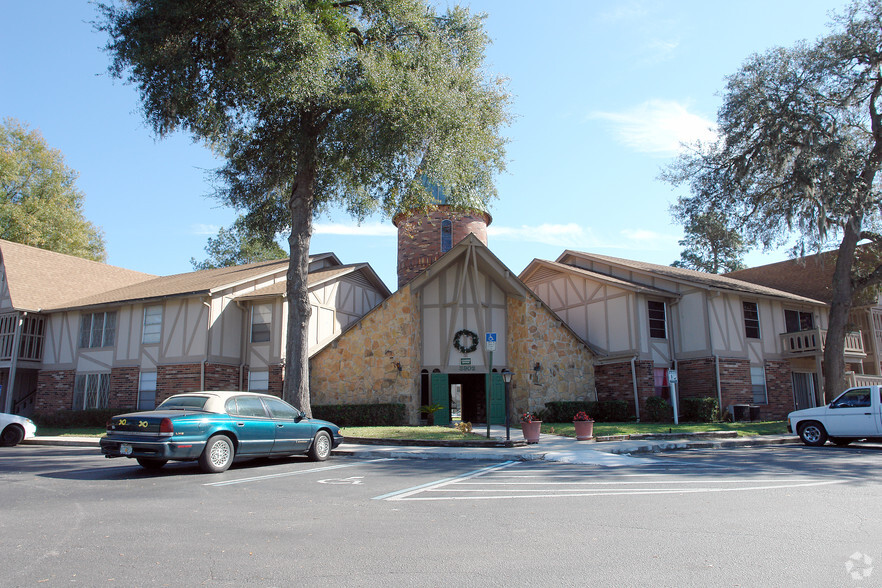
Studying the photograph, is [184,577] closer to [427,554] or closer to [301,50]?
[427,554]

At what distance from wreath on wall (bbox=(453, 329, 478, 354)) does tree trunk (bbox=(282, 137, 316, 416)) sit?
8764 millimetres

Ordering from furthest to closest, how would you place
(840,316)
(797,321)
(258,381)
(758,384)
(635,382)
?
(797,321) < (758,384) < (635,382) < (258,381) < (840,316)

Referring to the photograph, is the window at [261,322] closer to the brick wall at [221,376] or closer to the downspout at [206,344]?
the brick wall at [221,376]

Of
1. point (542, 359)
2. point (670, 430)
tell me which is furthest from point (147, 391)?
point (670, 430)

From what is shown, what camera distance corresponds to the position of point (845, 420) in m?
15.8

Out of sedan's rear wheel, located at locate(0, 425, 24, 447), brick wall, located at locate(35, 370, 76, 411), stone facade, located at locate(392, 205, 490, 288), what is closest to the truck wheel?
stone facade, located at locate(392, 205, 490, 288)

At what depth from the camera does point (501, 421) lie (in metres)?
24.5

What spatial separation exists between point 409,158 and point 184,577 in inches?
592

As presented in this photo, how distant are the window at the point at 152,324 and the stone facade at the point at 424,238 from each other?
445 inches

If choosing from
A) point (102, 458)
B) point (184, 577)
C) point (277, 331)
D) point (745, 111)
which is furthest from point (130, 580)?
point (745, 111)

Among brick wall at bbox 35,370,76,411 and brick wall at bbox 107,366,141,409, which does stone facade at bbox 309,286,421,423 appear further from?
brick wall at bbox 35,370,76,411

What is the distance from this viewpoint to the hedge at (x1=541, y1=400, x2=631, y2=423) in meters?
24.4

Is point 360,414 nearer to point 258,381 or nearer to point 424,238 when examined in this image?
point 258,381

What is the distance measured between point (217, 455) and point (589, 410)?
17097 millimetres
